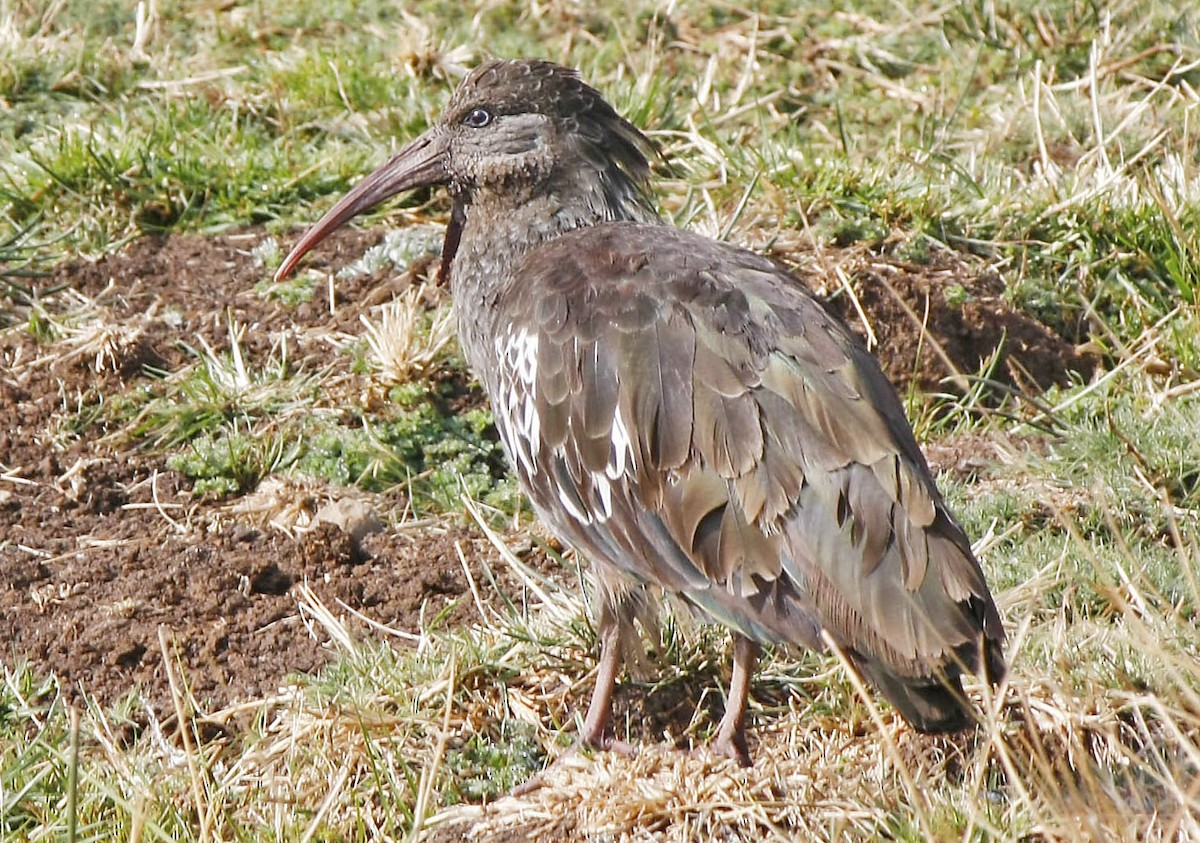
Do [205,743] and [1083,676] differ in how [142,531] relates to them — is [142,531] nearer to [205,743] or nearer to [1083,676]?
[205,743]

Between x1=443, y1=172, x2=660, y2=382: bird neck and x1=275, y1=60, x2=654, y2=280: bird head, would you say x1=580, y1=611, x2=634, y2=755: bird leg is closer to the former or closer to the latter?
x1=443, y1=172, x2=660, y2=382: bird neck

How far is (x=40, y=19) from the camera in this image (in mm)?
6926

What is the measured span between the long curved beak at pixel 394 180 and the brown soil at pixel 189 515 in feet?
1.71

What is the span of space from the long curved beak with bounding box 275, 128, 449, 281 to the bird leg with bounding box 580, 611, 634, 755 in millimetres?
1628

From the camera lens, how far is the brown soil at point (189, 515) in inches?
177

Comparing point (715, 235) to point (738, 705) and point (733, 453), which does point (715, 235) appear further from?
point (738, 705)

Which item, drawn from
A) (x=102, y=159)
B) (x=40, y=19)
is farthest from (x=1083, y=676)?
(x=40, y=19)

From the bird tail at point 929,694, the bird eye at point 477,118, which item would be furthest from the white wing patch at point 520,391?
the bird tail at point 929,694

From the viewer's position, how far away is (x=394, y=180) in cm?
511

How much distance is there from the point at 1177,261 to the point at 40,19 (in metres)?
4.70

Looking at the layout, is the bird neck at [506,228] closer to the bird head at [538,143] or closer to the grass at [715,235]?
the bird head at [538,143]

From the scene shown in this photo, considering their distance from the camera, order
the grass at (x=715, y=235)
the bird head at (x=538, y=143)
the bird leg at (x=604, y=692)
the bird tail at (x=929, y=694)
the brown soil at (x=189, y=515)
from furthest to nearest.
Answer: the bird head at (x=538, y=143) < the brown soil at (x=189, y=515) < the bird leg at (x=604, y=692) < the grass at (x=715, y=235) < the bird tail at (x=929, y=694)

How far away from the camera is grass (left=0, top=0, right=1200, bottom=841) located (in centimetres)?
377

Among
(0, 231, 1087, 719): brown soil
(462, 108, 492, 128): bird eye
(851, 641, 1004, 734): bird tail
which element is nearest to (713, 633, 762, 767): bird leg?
(851, 641, 1004, 734): bird tail
